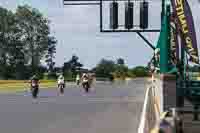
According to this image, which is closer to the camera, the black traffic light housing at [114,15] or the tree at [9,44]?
the black traffic light housing at [114,15]

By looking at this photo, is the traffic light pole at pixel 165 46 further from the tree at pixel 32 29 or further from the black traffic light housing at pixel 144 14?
the tree at pixel 32 29

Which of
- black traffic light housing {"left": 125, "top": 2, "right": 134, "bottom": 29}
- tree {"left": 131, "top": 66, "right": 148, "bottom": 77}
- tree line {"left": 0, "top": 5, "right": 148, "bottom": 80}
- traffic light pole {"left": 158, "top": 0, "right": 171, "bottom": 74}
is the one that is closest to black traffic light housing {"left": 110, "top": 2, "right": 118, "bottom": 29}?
black traffic light housing {"left": 125, "top": 2, "right": 134, "bottom": 29}

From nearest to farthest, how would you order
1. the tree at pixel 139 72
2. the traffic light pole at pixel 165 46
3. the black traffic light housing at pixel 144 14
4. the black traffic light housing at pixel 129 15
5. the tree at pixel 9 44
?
the traffic light pole at pixel 165 46
the black traffic light housing at pixel 144 14
the black traffic light housing at pixel 129 15
the tree at pixel 9 44
the tree at pixel 139 72

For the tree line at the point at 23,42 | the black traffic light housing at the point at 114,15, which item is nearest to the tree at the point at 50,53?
the tree line at the point at 23,42

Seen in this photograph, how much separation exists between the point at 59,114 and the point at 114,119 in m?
3.03

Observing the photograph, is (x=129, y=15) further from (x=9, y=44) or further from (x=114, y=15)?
(x=9, y=44)

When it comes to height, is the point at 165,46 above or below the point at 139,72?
above

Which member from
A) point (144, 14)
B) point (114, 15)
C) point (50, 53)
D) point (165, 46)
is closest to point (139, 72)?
point (50, 53)

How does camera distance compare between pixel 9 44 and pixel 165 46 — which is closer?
pixel 165 46

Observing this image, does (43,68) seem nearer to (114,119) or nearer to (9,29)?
(9,29)

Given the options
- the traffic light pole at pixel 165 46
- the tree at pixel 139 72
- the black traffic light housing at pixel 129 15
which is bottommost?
the tree at pixel 139 72

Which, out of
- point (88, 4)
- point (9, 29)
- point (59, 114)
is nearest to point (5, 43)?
point (9, 29)

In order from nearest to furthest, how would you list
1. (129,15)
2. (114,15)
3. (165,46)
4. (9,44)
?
(165,46) → (129,15) → (114,15) → (9,44)

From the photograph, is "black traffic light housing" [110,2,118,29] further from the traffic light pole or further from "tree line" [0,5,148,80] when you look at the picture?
"tree line" [0,5,148,80]
